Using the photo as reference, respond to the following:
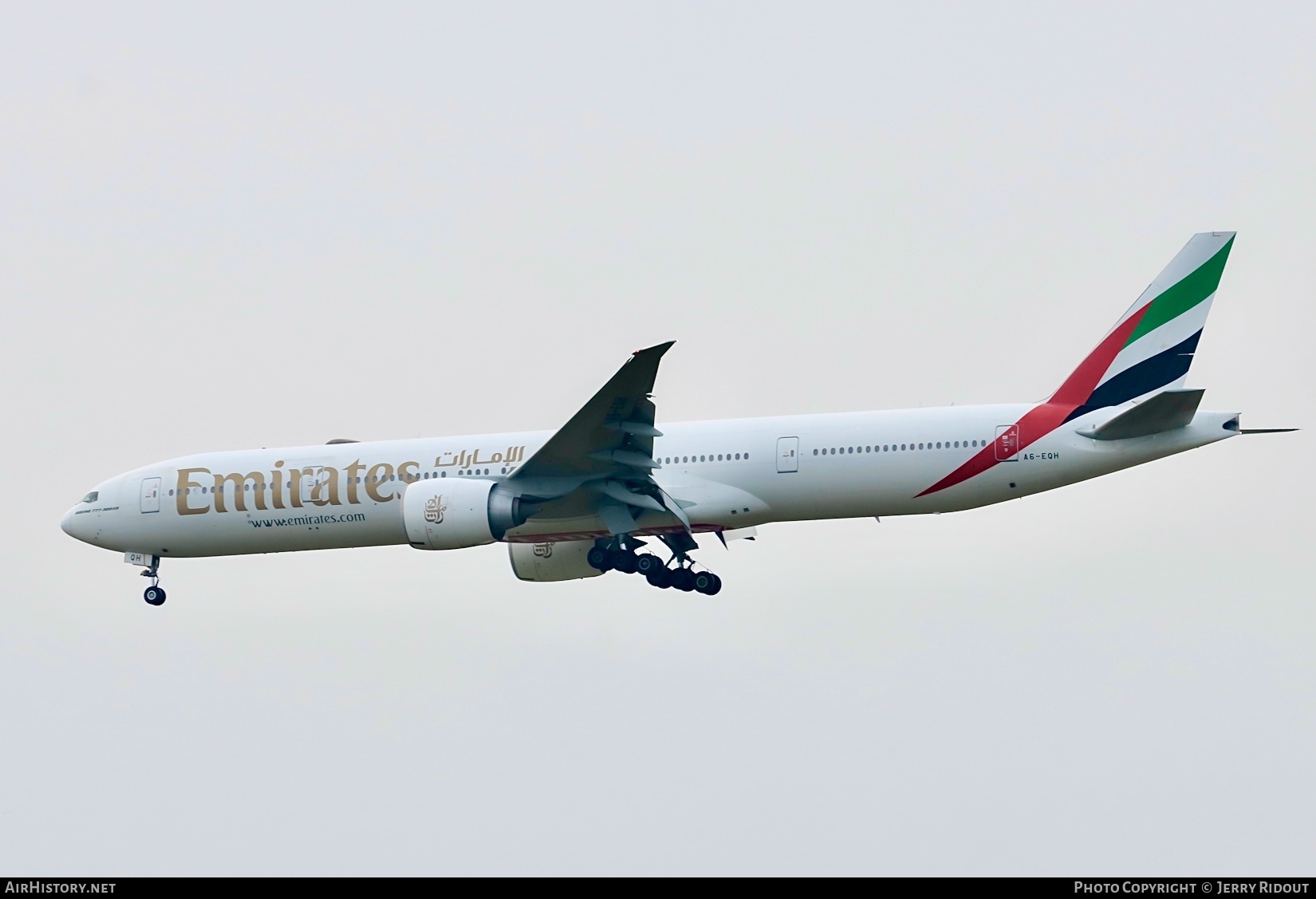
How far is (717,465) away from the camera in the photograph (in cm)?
2977

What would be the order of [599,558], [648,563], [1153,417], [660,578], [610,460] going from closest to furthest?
[1153,417] < [610,460] < [648,563] < [660,578] < [599,558]

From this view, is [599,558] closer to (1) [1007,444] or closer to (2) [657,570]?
(2) [657,570]

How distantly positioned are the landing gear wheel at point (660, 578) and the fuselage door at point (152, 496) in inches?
388

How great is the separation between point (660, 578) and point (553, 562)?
297 centimetres

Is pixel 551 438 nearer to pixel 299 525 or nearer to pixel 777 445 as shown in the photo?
pixel 777 445

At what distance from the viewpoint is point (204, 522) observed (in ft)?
106

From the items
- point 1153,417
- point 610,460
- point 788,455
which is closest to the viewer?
point 1153,417

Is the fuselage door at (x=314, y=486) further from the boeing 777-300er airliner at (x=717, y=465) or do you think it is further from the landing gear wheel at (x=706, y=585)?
the landing gear wheel at (x=706, y=585)

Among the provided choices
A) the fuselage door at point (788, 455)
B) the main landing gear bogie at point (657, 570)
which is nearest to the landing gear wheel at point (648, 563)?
the main landing gear bogie at point (657, 570)

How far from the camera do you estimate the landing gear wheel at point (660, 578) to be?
31500 mm

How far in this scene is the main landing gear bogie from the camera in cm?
3145

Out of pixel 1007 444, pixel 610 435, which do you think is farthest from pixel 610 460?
pixel 1007 444
